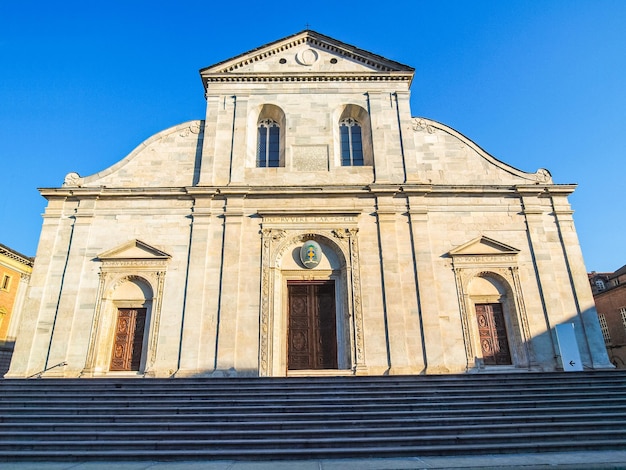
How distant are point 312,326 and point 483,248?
25.5 feet

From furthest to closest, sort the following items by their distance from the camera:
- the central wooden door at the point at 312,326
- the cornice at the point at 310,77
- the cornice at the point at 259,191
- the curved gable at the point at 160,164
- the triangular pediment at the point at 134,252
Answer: the cornice at the point at 310,77
the curved gable at the point at 160,164
the cornice at the point at 259,191
the triangular pediment at the point at 134,252
the central wooden door at the point at 312,326

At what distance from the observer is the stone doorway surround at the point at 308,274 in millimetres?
14859

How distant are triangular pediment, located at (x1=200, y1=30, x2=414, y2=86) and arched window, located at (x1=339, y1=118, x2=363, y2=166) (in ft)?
7.79

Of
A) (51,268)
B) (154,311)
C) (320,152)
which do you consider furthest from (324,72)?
(51,268)

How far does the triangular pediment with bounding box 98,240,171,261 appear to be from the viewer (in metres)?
16.1

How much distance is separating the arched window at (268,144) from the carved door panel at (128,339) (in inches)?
330

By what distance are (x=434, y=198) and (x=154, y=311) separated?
40.9ft

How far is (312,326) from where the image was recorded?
15836mm

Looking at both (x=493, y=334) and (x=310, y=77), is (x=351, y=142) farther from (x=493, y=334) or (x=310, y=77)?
(x=493, y=334)

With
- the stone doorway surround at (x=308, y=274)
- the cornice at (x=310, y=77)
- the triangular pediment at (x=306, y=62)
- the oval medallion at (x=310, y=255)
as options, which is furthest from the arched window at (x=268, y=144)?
the oval medallion at (x=310, y=255)

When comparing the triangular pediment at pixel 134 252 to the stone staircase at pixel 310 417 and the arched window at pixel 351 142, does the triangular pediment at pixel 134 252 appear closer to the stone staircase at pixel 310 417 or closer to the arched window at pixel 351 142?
the stone staircase at pixel 310 417

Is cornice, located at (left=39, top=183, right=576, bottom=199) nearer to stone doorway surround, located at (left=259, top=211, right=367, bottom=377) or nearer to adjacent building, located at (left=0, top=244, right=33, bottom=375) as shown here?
stone doorway surround, located at (left=259, top=211, right=367, bottom=377)

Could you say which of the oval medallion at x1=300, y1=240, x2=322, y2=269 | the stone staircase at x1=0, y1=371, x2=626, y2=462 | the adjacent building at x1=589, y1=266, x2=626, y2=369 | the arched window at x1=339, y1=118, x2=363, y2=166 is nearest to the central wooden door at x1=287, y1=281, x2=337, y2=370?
the oval medallion at x1=300, y1=240, x2=322, y2=269

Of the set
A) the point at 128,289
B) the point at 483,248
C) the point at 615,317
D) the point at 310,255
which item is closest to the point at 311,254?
the point at 310,255
